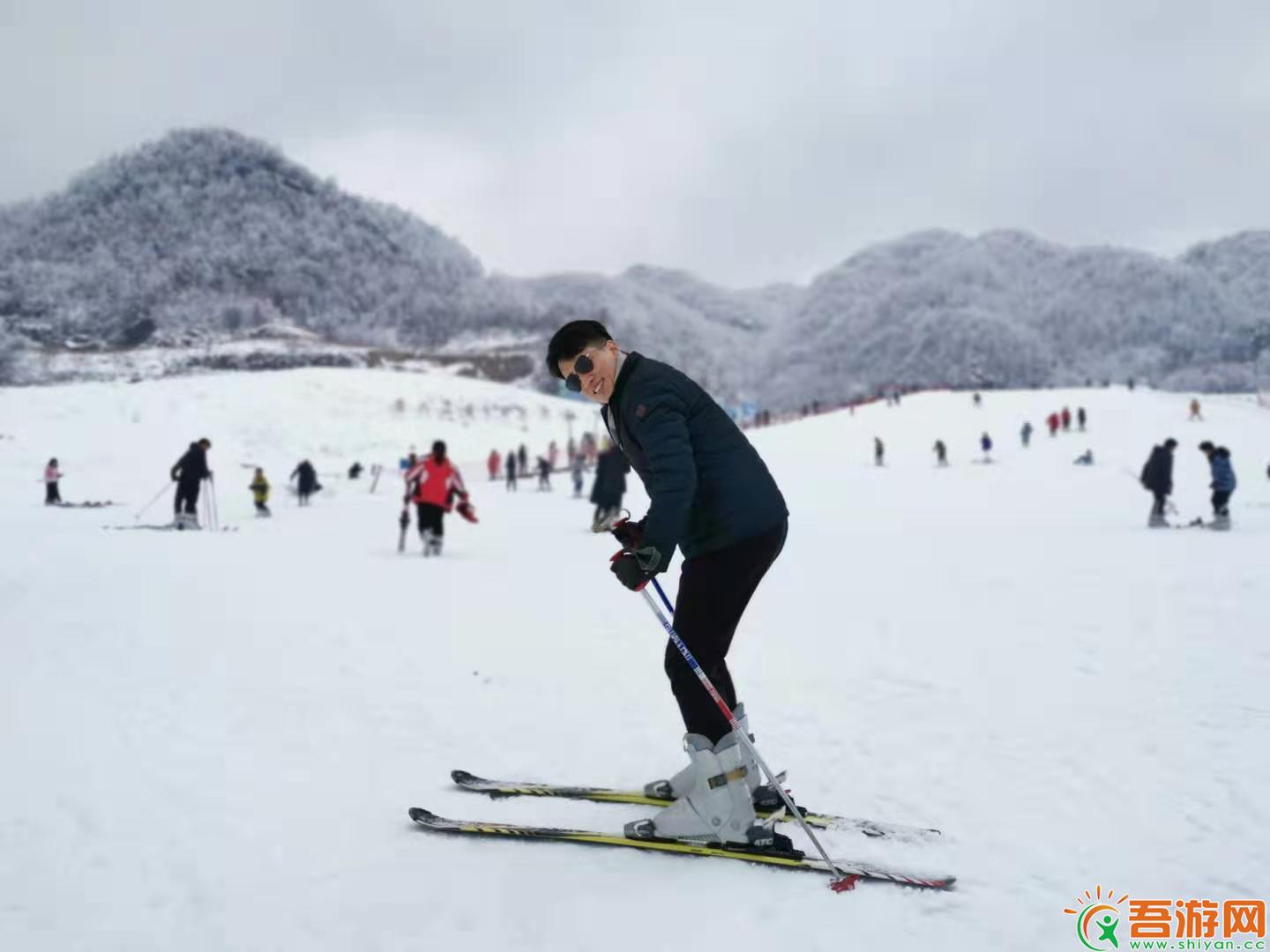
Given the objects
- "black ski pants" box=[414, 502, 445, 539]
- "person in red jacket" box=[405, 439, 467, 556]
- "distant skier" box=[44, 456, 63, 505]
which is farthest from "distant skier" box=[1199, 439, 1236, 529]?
"distant skier" box=[44, 456, 63, 505]

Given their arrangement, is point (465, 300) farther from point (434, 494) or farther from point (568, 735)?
point (568, 735)

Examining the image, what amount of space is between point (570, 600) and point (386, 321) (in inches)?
4942

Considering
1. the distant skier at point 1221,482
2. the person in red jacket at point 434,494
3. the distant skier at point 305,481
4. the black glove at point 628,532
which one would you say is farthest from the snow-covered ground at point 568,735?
the distant skier at point 305,481

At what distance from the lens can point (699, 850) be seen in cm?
300

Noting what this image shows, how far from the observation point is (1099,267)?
458 ft

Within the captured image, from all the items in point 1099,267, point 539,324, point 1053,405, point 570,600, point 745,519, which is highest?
point 1099,267

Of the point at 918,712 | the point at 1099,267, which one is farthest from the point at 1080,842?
the point at 1099,267

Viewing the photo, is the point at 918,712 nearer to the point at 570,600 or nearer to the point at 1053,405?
the point at 570,600

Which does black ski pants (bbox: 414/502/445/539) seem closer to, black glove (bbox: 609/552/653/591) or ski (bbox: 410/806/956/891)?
ski (bbox: 410/806/956/891)

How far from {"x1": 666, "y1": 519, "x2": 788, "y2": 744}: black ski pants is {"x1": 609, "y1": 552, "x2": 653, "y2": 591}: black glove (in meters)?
0.31
